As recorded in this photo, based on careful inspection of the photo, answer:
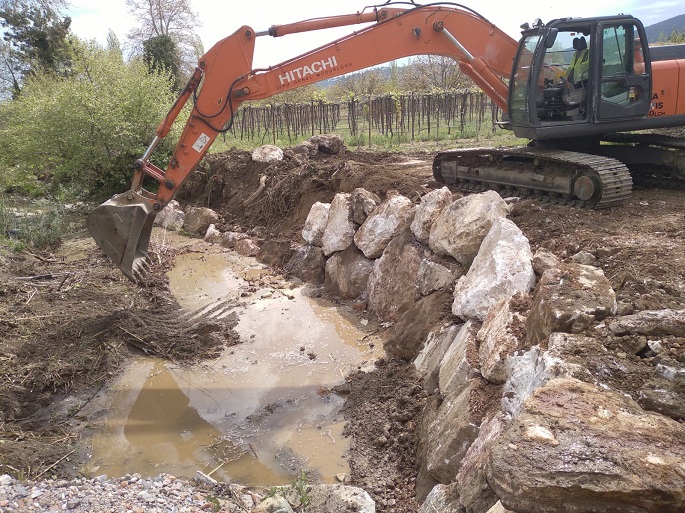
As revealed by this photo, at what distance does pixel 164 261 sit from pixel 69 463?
195 inches

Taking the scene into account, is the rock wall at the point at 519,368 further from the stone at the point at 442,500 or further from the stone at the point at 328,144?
the stone at the point at 328,144

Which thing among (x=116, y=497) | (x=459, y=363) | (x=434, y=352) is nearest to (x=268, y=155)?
(x=434, y=352)

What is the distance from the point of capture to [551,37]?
6.10 m

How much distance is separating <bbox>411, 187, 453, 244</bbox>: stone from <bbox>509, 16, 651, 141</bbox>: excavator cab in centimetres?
146

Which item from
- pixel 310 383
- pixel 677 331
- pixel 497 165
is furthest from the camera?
pixel 497 165

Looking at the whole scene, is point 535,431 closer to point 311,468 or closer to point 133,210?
point 311,468

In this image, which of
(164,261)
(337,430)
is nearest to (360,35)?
(337,430)

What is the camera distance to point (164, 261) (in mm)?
8859

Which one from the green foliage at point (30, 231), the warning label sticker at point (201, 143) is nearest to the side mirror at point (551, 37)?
the warning label sticker at point (201, 143)

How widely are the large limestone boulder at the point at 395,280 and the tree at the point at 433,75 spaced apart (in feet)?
72.7

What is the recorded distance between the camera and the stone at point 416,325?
5234 mm

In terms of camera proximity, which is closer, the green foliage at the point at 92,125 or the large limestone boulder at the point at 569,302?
the large limestone boulder at the point at 569,302

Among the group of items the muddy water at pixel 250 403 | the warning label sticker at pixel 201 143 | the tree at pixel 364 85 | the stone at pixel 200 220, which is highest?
the tree at pixel 364 85

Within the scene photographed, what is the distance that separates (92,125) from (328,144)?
18.4 feet
